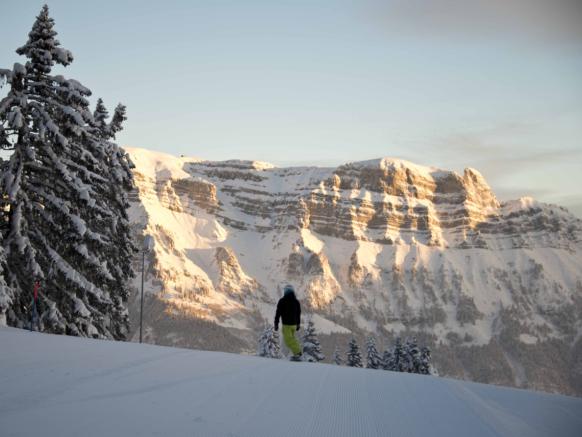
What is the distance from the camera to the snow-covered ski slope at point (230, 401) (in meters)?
6.36

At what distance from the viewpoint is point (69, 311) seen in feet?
74.9

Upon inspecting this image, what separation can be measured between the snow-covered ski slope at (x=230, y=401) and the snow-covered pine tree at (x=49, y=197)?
31.1 feet

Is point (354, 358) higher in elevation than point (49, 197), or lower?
lower

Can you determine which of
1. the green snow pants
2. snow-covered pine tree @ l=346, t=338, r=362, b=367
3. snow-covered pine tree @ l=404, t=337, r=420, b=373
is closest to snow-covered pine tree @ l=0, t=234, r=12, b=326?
the green snow pants

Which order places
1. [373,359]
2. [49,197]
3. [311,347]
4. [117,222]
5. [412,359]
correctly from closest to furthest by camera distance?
[49,197] < [117,222] < [311,347] < [412,359] < [373,359]

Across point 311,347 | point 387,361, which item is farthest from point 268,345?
point 387,361

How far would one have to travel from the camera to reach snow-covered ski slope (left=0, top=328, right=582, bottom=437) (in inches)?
250

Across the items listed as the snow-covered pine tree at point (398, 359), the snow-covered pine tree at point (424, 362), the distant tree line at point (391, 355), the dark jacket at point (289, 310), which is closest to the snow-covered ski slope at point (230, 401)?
the dark jacket at point (289, 310)

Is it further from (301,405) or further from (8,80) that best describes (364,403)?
(8,80)

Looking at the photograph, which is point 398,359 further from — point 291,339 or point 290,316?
point 290,316

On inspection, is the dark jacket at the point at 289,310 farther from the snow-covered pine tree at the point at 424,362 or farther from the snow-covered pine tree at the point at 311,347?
the snow-covered pine tree at the point at 424,362

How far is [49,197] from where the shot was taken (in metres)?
21.8

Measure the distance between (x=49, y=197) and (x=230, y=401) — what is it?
15824 millimetres

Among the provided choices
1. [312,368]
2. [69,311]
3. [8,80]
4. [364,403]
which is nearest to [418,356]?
[69,311]
